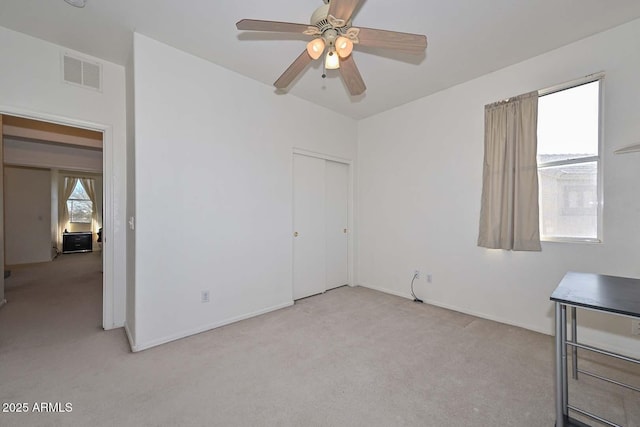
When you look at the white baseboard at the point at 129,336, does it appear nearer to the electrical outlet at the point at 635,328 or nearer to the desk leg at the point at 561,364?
the desk leg at the point at 561,364

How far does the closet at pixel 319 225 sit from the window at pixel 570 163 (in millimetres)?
2606

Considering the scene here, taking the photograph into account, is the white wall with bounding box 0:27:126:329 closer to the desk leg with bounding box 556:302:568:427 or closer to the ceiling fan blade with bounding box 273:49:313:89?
the ceiling fan blade with bounding box 273:49:313:89

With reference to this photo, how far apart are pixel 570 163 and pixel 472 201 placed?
933mm

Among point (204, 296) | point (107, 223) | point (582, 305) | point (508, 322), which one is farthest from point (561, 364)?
point (107, 223)

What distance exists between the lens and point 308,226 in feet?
13.0

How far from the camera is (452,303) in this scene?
135 inches

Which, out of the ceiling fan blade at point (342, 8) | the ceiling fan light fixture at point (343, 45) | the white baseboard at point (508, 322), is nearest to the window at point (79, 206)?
the white baseboard at point (508, 322)

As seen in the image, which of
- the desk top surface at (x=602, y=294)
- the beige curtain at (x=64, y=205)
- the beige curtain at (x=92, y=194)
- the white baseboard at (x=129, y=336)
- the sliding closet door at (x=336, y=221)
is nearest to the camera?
the desk top surface at (x=602, y=294)

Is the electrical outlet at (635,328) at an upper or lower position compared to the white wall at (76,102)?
lower

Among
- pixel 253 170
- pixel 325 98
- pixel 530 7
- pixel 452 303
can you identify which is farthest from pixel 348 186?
pixel 530 7

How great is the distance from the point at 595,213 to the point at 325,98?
3.21 meters

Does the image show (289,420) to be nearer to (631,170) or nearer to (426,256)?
(426,256)

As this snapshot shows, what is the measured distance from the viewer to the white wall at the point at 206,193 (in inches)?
97.4

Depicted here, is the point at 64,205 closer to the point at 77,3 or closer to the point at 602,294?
the point at 77,3
